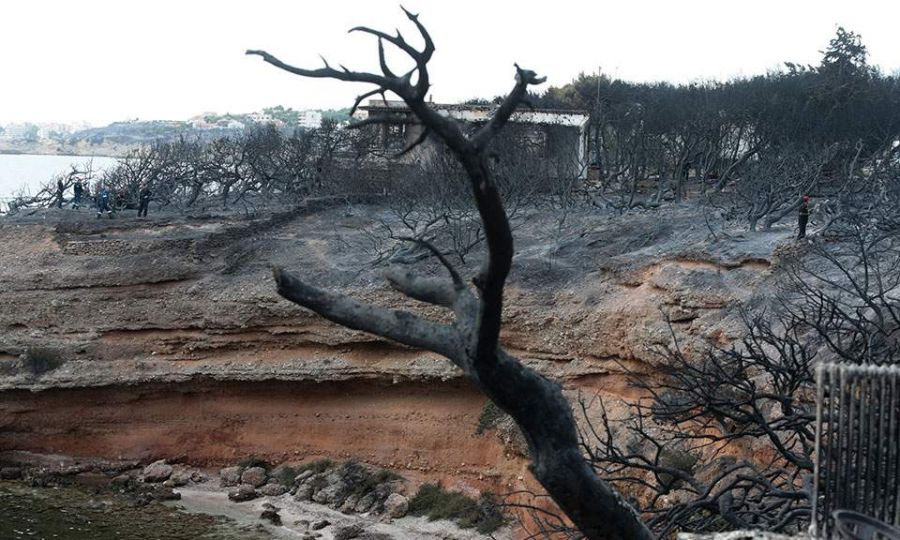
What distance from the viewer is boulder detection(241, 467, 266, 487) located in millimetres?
25125

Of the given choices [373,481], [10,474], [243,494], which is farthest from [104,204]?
[373,481]

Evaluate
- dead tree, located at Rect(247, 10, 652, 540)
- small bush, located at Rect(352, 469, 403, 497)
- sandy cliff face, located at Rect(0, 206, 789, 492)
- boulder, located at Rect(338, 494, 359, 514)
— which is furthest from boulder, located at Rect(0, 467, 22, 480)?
dead tree, located at Rect(247, 10, 652, 540)

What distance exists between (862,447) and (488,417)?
15877 mm

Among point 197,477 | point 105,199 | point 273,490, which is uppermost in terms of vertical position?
point 105,199

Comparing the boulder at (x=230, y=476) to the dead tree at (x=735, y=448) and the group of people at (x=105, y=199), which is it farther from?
the group of people at (x=105, y=199)

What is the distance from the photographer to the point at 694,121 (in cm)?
4175

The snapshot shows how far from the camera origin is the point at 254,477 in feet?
82.7

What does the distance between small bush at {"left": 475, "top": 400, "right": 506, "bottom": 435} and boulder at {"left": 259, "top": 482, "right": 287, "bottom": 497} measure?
5.05 metres

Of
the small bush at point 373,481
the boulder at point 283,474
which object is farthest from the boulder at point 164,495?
the small bush at point 373,481

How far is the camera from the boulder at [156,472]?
25625mm

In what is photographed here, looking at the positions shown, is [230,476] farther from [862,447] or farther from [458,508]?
[862,447]

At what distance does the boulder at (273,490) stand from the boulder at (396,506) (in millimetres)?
2868

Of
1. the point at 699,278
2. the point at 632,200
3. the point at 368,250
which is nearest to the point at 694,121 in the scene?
the point at 632,200

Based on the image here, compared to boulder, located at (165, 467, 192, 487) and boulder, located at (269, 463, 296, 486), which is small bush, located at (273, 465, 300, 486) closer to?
boulder, located at (269, 463, 296, 486)
